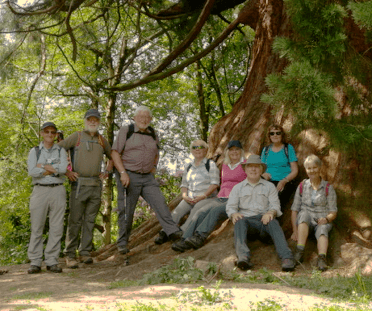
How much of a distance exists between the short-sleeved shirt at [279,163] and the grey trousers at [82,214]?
250 centimetres

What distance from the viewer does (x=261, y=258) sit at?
5.50 meters

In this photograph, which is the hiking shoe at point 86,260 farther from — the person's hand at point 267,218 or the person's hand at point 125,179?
the person's hand at point 267,218

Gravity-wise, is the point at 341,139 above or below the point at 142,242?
above

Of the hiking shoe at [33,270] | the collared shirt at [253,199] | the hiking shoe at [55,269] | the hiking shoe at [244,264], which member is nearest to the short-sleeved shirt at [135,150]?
the collared shirt at [253,199]

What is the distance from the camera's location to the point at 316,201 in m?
5.52

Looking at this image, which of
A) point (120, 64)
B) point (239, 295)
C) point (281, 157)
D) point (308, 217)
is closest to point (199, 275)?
point (239, 295)

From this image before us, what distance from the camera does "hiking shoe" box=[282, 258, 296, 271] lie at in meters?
5.02

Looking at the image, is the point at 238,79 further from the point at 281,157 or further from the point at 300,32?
the point at 300,32

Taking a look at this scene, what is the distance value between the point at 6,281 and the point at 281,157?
12.8 feet

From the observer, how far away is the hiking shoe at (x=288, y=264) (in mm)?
5016

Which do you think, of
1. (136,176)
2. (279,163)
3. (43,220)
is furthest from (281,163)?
(43,220)

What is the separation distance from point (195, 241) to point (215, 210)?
0.49 meters

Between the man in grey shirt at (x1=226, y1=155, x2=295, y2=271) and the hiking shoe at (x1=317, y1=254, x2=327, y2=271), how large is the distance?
16.3 inches

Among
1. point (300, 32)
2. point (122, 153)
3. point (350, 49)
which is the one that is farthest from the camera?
point (122, 153)
